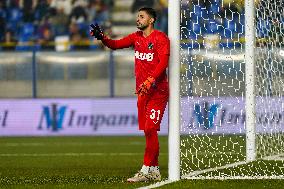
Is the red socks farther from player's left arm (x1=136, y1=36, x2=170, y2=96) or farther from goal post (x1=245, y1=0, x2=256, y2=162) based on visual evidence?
goal post (x1=245, y1=0, x2=256, y2=162)

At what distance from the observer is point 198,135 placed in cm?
1321

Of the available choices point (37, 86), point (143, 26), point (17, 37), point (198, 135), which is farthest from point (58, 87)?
point (143, 26)

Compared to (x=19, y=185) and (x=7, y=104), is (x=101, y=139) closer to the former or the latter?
(x=7, y=104)

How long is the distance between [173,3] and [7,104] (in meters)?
11.0

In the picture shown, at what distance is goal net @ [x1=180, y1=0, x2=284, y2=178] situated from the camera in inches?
463

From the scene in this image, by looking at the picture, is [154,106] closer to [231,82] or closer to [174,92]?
[174,92]

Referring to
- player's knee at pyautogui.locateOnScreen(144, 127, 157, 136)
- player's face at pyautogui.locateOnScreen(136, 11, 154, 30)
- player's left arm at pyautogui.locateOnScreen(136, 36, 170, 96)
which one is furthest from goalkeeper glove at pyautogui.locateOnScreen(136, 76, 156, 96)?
player's face at pyautogui.locateOnScreen(136, 11, 154, 30)

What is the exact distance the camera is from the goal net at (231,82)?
11.8 meters

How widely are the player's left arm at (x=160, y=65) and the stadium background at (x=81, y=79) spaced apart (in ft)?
2.97

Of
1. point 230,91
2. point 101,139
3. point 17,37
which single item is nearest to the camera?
point 230,91

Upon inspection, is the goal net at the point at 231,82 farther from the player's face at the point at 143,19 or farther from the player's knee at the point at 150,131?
the player's face at the point at 143,19

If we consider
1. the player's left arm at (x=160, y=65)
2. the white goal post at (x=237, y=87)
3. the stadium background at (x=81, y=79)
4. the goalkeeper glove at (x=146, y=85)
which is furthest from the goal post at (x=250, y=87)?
A: the goalkeeper glove at (x=146, y=85)

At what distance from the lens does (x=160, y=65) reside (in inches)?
347

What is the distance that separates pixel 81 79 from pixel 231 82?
21.2 ft
